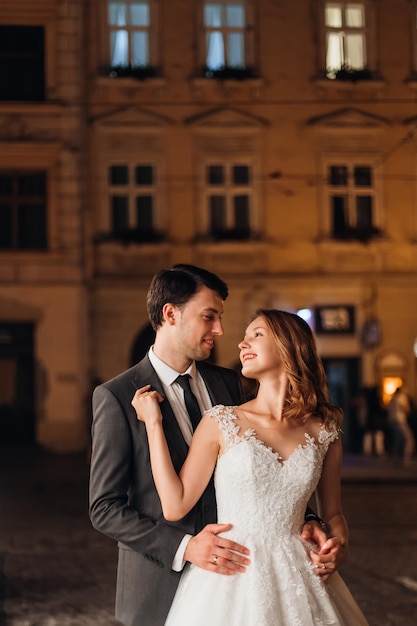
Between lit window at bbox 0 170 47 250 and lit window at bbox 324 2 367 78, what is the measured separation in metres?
6.62

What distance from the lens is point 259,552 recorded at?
3.16 meters

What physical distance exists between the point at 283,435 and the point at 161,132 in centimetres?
1907

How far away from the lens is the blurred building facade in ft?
71.2

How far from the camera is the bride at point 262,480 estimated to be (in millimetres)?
3100

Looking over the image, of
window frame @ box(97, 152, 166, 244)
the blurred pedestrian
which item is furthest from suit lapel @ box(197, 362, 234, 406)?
window frame @ box(97, 152, 166, 244)

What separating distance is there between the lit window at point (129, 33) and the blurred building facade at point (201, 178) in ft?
0.13

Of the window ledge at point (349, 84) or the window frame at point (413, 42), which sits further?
the window frame at point (413, 42)

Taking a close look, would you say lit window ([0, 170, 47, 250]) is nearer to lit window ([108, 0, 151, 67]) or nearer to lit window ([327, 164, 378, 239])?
lit window ([108, 0, 151, 67])

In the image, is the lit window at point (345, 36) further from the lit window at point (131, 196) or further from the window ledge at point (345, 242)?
the lit window at point (131, 196)

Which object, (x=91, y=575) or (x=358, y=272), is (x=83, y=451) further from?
(x=91, y=575)

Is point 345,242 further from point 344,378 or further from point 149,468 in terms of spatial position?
point 149,468

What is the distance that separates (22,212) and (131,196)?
2277 mm

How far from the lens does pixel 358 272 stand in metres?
22.1

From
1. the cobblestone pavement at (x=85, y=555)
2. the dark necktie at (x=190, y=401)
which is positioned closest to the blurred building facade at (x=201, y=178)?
the cobblestone pavement at (x=85, y=555)
